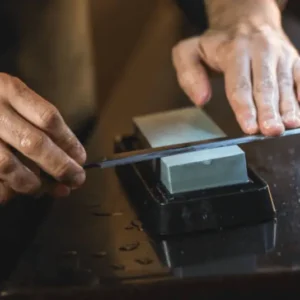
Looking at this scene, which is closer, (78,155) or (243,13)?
(78,155)

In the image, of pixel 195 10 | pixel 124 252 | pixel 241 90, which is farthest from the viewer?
pixel 195 10

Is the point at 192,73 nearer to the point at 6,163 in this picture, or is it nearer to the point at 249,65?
the point at 249,65

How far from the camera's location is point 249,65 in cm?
67

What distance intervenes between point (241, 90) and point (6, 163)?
0.72 feet

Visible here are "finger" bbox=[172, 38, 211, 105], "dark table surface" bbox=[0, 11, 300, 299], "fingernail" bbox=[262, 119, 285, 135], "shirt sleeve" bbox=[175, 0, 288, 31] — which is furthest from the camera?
"shirt sleeve" bbox=[175, 0, 288, 31]

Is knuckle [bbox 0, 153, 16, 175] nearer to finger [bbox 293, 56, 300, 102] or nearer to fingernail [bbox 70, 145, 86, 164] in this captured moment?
fingernail [bbox 70, 145, 86, 164]

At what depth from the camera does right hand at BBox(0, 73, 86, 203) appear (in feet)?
1.76

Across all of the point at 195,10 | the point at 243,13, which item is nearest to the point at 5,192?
the point at 243,13

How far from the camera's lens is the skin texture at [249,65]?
0.61 m

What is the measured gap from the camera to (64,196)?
0.61 meters

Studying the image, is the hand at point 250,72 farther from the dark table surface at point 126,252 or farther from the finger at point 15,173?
the finger at point 15,173

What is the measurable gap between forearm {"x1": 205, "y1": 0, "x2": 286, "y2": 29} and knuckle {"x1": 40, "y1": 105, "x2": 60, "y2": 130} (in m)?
0.29

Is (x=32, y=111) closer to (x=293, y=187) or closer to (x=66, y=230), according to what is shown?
(x=66, y=230)

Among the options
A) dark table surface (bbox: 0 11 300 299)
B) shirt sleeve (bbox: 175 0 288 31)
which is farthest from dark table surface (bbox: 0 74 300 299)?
shirt sleeve (bbox: 175 0 288 31)
